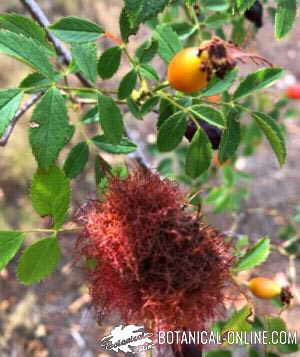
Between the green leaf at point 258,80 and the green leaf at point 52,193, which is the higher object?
the green leaf at point 258,80

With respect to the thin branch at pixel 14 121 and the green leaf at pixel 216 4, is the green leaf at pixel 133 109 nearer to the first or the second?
the thin branch at pixel 14 121

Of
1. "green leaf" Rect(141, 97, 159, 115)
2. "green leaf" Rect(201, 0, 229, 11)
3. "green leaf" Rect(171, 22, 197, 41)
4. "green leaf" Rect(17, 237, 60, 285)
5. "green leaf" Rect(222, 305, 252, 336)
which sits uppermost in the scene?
"green leaf" Rect(201, 0, 229, 11)

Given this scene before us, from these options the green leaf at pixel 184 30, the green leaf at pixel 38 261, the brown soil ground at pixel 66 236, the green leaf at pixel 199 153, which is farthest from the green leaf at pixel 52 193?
the brown soil ground at pixel 66 236

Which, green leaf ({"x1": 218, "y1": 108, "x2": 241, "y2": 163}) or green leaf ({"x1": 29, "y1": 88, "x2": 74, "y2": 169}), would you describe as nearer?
green leaf ({"x1": 29, "y1": 88, "x2": 74, "y2": 169})

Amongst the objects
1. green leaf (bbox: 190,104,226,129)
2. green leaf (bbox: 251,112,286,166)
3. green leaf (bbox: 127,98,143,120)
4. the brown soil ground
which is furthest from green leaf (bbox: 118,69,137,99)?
the brown soil ground

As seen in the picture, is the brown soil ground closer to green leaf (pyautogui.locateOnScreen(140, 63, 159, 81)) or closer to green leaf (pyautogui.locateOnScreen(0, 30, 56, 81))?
green leaf (pyautogui.locateOnScreen(140, 63, 159, 81))

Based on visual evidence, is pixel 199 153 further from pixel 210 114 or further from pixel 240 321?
pixel 240 321

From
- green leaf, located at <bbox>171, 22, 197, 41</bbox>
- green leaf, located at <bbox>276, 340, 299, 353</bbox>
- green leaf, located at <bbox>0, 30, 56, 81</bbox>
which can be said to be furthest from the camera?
green leaf, located at <bbox>171, 22, 197, 41</bbox>

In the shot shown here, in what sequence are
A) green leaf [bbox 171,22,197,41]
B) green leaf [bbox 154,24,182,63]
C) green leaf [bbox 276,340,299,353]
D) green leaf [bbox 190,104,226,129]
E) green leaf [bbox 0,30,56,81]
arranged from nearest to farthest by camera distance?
green leaf [bbox 0,30,56,81], green leaf [bbox 190,104,226,129], green leaf [bbox 154,24,182,63], green leaf [bbox 276,340,299,353], green leaf [bbox 171,22,197,41]
